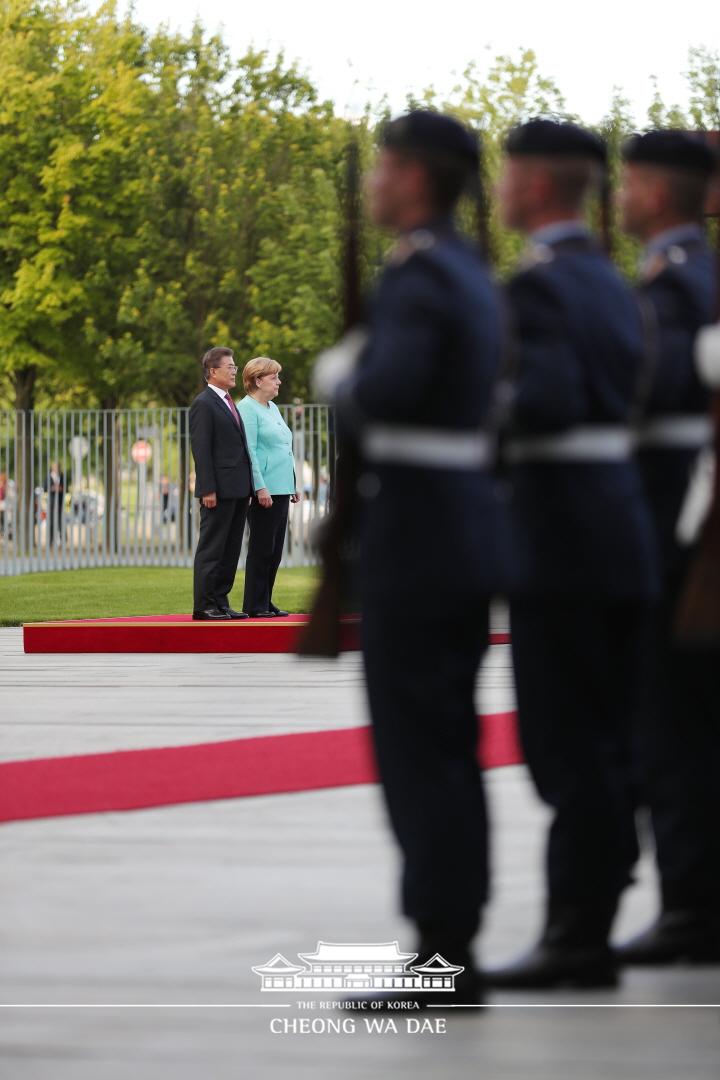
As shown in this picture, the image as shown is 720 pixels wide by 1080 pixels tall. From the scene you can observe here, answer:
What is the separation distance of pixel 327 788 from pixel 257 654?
21.7 feet

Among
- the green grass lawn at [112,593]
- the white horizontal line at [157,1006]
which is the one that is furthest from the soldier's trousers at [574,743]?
the green grass lawn at [112,593]

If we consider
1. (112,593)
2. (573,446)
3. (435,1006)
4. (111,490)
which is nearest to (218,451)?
(112,593)

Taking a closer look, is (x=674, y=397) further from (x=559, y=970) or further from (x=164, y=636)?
(x=164, y=636)

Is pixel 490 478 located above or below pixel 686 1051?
above

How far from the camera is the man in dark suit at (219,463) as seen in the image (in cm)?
1388

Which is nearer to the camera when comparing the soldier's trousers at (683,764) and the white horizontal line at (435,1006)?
the white horizontal line at (435,1006)

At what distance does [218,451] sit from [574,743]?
9653 mm

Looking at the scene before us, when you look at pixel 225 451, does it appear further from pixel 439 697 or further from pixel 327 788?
pixel 439 697

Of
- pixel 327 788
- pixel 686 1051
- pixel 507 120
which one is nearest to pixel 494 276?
pixel 686 1051

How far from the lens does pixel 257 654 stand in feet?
45.5

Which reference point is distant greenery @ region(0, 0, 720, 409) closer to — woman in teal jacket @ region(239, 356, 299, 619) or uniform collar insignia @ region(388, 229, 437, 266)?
woman in teal jacket @ region(239, 356, 299, 619)

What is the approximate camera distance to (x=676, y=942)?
475cm

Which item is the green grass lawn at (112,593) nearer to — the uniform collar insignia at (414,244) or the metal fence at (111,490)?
the metal fence at (111,490)

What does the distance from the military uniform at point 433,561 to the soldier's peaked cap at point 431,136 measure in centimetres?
15
